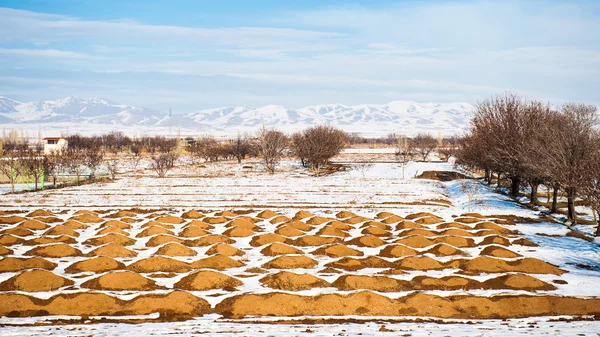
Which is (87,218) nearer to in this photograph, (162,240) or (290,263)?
(162,240)

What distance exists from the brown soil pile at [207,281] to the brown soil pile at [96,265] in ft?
13.8

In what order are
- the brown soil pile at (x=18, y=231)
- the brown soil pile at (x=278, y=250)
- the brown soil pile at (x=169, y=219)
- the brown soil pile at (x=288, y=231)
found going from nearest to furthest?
the brown soil pile at (x=278, y=250), the brown soil pile at (x=18, y=231), the brown soil pile at (x=288, y=231), the brown soil pile at (x=169, y=219)

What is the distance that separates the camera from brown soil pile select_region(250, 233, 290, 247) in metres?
29.8

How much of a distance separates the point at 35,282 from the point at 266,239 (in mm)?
12373

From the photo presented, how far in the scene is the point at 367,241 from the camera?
98.0ft

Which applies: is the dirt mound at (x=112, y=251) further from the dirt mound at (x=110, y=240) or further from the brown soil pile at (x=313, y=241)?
the brown soil pile at (x=313, y=241)

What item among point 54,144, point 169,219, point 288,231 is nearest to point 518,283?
point 288,231

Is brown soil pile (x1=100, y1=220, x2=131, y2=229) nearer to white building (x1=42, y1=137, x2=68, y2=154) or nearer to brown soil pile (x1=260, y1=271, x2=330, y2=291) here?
brown soil pile (x1=260, y1=271, x2=330, y2=291)

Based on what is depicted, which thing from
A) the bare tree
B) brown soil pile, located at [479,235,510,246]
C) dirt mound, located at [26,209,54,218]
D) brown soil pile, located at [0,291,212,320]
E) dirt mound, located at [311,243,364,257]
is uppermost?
the bare tree

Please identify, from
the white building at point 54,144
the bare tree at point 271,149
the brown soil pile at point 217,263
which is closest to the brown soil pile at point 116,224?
the brown soil pile at point 217,263

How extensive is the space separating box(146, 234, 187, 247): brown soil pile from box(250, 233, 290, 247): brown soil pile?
12.8 feet

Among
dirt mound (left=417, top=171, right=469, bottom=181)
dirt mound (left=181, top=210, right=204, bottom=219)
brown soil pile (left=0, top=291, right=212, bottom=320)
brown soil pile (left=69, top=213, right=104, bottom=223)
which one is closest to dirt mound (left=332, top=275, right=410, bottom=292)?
brown soil pile (left=0, top=291, right=212, bottom=320)

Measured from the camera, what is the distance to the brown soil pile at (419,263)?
24891 millimetres

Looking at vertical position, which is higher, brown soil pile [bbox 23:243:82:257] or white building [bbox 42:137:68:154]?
white building [bbox 42:137:68:154]
